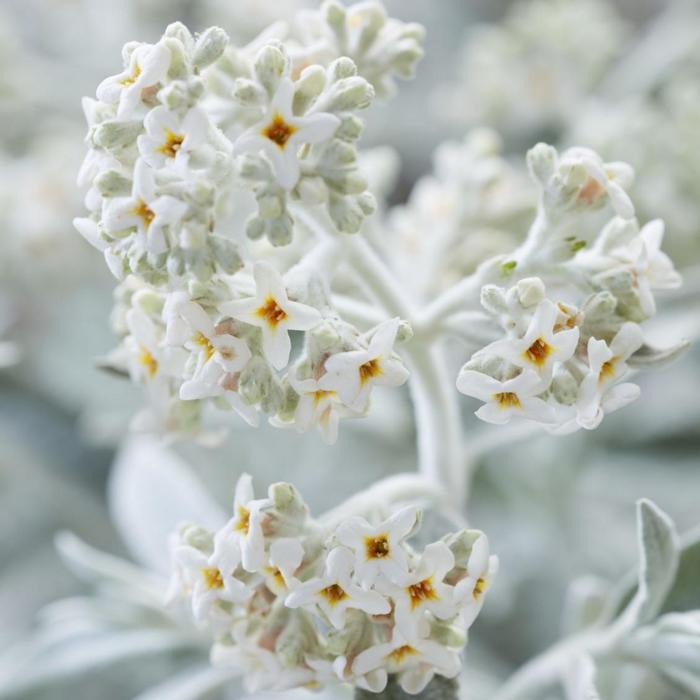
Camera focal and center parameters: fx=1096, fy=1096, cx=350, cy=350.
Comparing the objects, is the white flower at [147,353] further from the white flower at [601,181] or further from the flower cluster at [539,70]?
the flower cluster at [539,70]

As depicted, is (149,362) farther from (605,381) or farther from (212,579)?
(605,381)

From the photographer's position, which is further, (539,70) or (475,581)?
(539,70)

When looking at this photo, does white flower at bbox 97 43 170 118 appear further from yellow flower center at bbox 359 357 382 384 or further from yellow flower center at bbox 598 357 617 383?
yellow flower center at bbox 598 357 617 383

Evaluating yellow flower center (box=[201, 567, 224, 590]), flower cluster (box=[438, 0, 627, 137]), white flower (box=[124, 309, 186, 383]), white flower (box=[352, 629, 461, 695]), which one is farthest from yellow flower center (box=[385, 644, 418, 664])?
flower cluster (box=[438, 0, 627, 137])

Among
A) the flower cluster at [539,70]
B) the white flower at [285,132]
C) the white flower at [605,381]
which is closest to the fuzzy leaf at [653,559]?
the white flower at [605,381]

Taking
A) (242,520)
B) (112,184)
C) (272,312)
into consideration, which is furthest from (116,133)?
(242,520)
